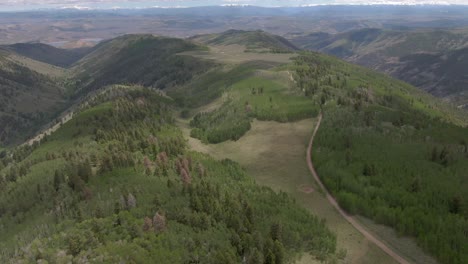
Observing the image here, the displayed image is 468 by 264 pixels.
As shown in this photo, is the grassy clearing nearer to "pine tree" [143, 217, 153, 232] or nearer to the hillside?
the hillside

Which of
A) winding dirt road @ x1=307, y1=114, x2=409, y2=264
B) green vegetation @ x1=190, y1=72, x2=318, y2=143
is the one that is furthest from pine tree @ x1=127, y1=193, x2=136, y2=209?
green vegetation @ x1=190, y1=72, x2=318, y2=143

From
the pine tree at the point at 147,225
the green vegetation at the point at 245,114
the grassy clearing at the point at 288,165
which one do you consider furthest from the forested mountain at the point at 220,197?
the grassy clearing at the point at 288,165

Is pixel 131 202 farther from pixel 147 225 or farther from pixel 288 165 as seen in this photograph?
pixel 288 165

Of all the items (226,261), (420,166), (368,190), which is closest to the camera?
(226,261)

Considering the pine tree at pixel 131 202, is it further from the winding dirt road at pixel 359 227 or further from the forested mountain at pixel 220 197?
the winding dirt road at pixel 359 227

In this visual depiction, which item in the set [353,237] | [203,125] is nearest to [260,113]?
[203,125]

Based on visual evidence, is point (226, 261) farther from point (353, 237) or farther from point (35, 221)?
point (35, 221)
